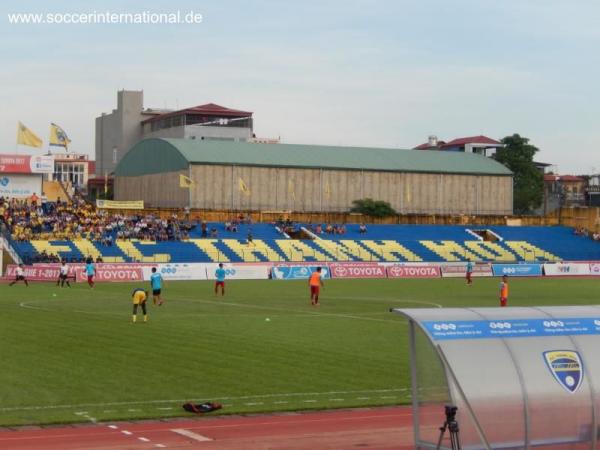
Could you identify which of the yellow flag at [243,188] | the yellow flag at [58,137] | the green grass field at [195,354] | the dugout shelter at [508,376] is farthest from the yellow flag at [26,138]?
the dugout shelter at [508,376]

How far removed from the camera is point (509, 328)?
609 inches

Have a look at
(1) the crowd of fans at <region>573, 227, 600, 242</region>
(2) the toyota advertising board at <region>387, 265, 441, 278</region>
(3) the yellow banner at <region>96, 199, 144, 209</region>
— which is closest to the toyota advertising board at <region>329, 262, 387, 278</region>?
(2) the toyota advertising board at <region>387, 265, 441, 278</region>

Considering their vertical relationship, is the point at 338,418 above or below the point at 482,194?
below

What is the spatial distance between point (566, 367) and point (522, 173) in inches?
5388

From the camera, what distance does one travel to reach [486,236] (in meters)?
107

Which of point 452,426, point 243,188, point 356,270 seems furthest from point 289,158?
point 452,426

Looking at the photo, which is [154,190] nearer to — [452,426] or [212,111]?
[212,111]

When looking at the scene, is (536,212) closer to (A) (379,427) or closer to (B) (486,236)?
(B) (486,236)

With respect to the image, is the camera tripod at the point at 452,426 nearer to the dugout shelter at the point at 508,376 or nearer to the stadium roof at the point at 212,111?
the dugout shelter at the point at 508,376

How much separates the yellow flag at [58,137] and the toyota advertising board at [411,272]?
39.2 m

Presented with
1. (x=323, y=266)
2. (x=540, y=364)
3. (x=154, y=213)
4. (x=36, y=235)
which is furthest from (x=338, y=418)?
(x=154, y=213)

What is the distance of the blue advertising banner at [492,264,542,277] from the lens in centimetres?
8419

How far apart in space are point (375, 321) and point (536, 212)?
114 metres

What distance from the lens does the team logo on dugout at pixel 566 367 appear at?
51.1 feet
